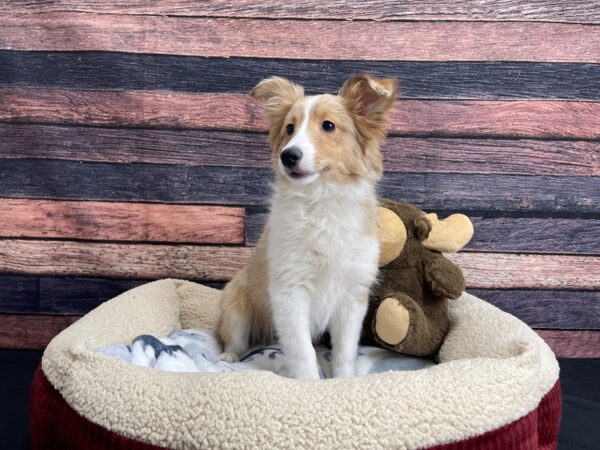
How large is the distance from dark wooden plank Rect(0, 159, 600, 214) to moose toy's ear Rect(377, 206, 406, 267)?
58 centimetres

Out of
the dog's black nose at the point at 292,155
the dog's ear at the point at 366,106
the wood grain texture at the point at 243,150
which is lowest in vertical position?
the wood grain texture at the point at 243,150

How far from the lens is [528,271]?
2805 millimetres

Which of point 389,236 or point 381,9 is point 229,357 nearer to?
point 389,236

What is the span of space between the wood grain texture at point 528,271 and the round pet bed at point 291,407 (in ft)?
→ 3.35

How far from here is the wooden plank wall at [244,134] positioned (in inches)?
104

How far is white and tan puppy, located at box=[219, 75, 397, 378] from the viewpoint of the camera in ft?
6.41

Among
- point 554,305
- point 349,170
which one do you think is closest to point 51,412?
point 349,170

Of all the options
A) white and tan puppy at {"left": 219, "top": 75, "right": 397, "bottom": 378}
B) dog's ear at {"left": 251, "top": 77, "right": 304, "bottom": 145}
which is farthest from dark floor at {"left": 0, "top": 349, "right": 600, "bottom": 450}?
dog's ear at {"left": 251, "top": 77, "right": 304, "bottom": 145}

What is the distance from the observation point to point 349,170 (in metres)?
1.98

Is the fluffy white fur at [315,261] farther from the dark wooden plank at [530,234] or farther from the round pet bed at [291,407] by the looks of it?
the dark wooden plank at [530,234]

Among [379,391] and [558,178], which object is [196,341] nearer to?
[379,391]

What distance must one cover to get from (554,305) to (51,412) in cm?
225

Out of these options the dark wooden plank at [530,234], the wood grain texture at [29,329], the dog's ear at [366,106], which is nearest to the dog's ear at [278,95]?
the dog's ear at [366,106]

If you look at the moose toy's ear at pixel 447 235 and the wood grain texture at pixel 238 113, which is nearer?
the moose toy's ear at pixel 447 235
